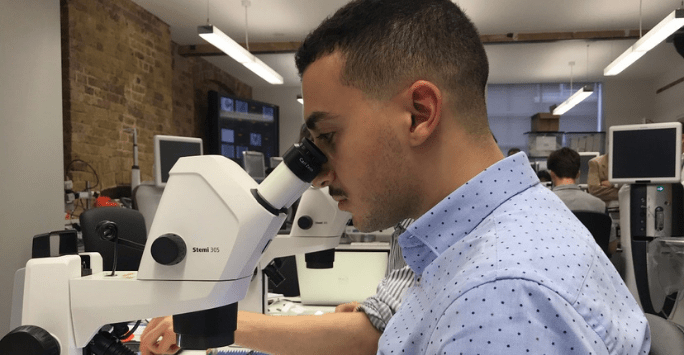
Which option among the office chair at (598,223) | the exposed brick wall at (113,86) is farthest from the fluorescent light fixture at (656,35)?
the exposed brick wall at (113,86)

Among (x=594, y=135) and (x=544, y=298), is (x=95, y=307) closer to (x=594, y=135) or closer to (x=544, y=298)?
(x=544, y=298)

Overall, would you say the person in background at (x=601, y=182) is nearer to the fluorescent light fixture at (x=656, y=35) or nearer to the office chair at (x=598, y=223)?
the fluorescent light fixture at (x=656, y=35)

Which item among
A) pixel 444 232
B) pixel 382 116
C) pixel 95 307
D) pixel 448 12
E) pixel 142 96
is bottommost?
pixel 95 307

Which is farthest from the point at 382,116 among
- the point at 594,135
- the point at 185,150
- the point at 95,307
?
the point at 594,135

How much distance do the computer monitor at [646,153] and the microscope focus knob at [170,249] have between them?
3.45m

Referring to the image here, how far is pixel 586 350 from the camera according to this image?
427 mm

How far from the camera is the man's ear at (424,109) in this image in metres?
0.62

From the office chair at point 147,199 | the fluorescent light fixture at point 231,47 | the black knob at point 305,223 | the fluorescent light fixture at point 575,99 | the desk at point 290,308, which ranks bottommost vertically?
the desk at point 290,308

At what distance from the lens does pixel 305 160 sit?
2.25 feet

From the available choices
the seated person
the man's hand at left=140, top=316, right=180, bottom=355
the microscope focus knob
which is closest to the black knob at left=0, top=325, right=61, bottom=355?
the microscope focus knob

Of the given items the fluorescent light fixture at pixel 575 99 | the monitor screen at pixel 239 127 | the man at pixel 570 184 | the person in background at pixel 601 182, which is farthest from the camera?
the monitor screen at pixel 239 127

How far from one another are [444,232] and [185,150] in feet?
10.5

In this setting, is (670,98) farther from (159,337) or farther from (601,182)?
(159,337)

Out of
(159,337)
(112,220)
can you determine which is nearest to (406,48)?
(159,337)
